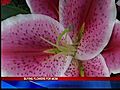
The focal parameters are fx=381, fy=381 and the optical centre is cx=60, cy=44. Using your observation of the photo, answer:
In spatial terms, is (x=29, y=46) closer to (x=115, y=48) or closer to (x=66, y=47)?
(x=66, y=47)

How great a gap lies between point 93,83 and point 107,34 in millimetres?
196

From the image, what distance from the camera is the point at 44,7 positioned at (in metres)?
1.45

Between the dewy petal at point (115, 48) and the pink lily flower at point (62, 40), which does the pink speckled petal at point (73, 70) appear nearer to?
the pink lily flower at point (62, 40)

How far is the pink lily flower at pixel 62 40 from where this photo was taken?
4.69ft

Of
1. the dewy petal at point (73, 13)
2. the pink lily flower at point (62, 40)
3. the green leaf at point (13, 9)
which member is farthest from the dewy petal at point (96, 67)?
the green leaf at point (13, 9)

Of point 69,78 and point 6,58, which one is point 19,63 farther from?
point 69,78

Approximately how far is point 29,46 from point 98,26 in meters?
0.28

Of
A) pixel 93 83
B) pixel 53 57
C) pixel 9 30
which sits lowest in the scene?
pixel 93 83

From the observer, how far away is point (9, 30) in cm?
142

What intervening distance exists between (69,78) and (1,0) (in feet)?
1.29

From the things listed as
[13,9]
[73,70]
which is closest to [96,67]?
[73,70]

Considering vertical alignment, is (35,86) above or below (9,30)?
below

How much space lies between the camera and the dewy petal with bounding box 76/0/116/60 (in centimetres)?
146

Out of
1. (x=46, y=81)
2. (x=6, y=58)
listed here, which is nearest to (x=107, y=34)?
(x=46, y=81)
